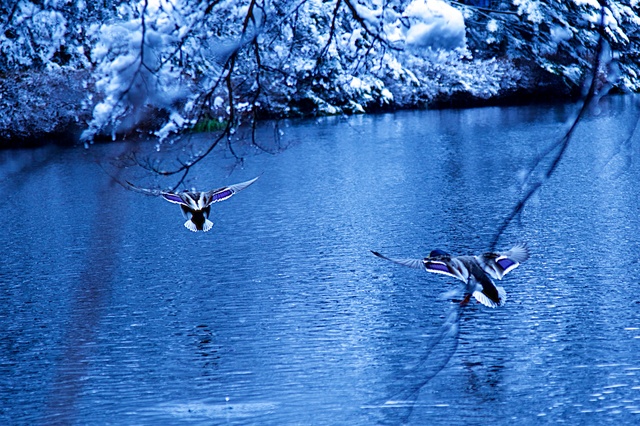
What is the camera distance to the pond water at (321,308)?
5.41 meters

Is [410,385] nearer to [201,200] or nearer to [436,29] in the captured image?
[201,200]

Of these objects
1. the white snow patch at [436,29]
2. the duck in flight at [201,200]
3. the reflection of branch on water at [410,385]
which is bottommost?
the reflection of branch on water at [410,385]

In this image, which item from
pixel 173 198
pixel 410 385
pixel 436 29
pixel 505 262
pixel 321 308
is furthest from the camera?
pixel 321 308

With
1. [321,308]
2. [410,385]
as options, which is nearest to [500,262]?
[410,385]

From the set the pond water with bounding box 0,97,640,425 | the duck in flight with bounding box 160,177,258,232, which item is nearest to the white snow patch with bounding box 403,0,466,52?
the pond water with bounding box 0,97,640,425

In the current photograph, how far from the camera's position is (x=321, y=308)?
24.2ft

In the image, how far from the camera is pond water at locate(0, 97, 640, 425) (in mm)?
5406

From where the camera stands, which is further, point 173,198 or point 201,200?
point 201,200

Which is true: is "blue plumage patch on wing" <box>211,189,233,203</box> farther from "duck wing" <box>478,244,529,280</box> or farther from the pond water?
"duck wing" <box>478,244,529,280</box>

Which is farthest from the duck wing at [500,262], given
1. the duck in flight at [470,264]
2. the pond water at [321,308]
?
the pond water at [321,308]

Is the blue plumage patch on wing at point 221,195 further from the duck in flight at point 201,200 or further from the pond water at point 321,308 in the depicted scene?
the pond water at point 321,308

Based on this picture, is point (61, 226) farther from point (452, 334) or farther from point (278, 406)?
point (452, 334)

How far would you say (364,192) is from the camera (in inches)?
547

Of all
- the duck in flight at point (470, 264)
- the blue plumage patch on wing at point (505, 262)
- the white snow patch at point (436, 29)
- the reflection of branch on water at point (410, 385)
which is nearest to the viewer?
the white snow patch at point (436, 29)
